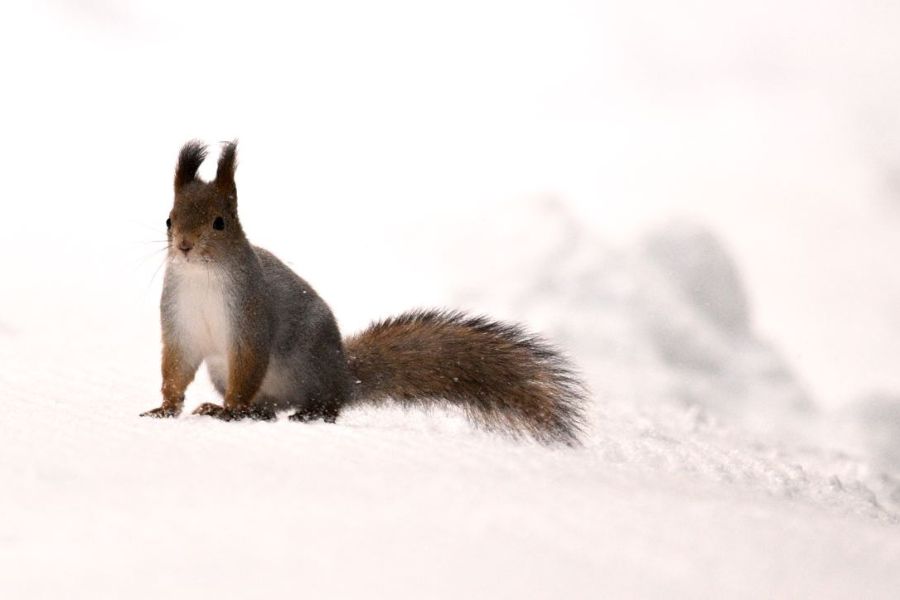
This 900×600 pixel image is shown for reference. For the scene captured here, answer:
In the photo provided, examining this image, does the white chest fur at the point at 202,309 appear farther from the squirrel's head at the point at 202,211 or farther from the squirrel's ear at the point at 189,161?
the squirrel's ear at the point at 189,161

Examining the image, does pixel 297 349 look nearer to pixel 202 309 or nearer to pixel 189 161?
pixel 202 309

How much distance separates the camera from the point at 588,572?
2.18 meters

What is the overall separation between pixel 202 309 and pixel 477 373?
0.88 meters

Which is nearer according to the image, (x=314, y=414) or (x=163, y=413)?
(x=163, y=413)

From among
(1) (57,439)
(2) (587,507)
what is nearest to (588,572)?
(2) (587,507)

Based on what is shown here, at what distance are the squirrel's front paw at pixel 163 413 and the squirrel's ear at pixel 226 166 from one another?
0.64 metres

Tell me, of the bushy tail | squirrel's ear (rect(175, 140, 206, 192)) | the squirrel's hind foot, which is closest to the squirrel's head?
squirrel's ear (rect(175, 140, 206, 192))

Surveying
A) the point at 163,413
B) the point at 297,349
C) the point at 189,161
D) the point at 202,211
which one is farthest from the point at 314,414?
the point at 189,161

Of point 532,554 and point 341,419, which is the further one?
point 341,419

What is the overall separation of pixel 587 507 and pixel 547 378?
1.33 m

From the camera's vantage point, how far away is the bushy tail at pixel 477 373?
376cm

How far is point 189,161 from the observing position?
3555mm

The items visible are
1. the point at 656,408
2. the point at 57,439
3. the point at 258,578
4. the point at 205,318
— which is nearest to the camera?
the point at 258,578

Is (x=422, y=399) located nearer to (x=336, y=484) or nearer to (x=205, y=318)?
(x=205, y=318)
